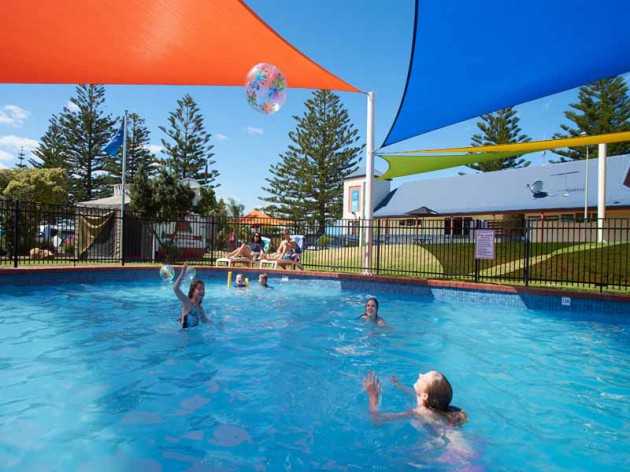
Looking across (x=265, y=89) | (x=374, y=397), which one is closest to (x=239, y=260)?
(x=265, y=89)

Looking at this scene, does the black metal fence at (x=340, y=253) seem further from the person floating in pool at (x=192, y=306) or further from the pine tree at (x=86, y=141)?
the pine tree at (x=86, y=141)

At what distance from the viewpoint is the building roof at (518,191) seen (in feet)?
82.4

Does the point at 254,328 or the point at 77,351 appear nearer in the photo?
the point at 77,351

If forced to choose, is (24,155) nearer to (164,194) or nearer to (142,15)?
(164,194)

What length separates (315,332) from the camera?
6.45 meters

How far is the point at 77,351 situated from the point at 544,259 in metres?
13.1

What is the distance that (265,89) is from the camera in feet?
20.4

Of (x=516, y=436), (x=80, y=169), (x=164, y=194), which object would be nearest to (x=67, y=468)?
(x=516, y=436)

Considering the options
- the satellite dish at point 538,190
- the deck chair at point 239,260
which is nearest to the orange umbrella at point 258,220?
the deck chair at point 239,260

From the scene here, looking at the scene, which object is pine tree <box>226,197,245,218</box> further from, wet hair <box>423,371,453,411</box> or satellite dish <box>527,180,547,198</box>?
wet hair <box>423,371,453,411</box>

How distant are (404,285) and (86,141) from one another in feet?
114

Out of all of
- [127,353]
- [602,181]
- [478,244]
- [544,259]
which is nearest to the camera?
[127,353]

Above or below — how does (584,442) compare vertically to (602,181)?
below

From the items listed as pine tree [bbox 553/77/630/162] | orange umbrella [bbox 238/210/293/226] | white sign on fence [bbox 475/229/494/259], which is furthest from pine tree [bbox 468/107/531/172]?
white sign on fence [bbox 475/229/494/259]
